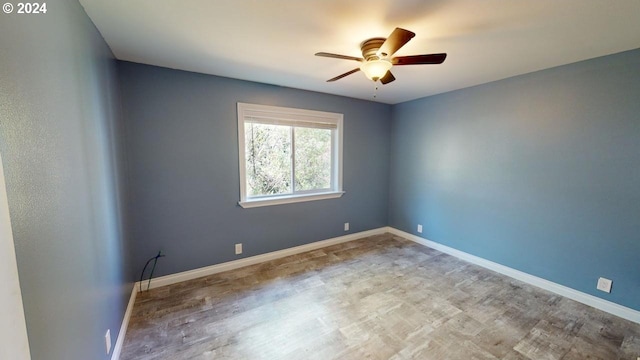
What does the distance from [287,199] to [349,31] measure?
2.19 m

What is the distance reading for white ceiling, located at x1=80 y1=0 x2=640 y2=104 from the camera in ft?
4.91

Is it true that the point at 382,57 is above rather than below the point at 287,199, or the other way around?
above

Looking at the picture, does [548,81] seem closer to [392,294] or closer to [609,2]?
[609,2]

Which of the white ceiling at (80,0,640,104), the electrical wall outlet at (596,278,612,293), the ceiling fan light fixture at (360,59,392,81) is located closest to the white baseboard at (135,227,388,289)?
the white ceiling at (80,0,640,104)

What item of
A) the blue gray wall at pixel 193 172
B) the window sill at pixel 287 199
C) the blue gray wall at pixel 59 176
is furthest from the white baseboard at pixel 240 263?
the blue gray wall at pixel 59 176

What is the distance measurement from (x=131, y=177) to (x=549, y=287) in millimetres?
4556

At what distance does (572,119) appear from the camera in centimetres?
240

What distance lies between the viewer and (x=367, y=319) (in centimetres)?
214

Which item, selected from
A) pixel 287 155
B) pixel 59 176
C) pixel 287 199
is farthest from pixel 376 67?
pixel 287 199

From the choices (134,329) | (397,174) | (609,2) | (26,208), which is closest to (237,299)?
(134,329)

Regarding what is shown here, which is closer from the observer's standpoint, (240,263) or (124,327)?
(124,327)

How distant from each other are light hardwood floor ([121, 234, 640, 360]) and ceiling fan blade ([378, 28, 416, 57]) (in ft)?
7.16

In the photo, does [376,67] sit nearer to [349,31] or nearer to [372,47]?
[372,47]

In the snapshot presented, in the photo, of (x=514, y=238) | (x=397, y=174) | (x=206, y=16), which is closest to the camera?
(x=206, y=16)
